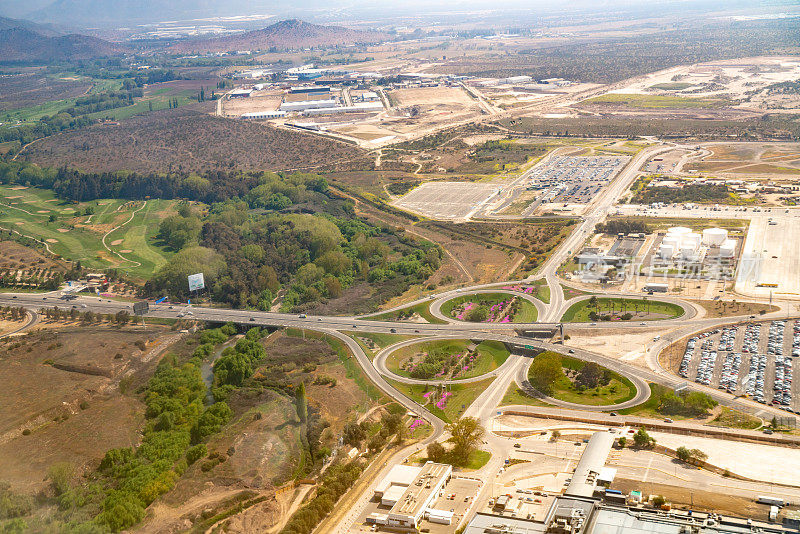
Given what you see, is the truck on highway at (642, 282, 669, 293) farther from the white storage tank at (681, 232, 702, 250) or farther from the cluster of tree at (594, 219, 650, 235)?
the cluster of tree at (594, 219, 650, 235)

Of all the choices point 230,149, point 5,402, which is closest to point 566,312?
point 5,402

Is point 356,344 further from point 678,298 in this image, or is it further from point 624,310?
point 678,298

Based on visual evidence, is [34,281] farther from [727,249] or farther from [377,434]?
[727,249]

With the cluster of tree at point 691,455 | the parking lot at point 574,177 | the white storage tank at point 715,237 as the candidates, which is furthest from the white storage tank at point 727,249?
the cluster of tree at point 691,455

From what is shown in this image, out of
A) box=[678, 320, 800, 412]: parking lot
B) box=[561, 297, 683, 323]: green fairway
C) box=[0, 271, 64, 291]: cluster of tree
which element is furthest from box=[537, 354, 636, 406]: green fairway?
box=[0, 271, 64, 291]: cluster of tree

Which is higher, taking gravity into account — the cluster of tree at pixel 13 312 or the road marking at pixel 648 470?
the road marking at pixel 648 470

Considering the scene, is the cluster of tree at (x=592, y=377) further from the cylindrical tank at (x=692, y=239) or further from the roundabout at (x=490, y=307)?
the cylindrical tank at (x=692, y=239)
